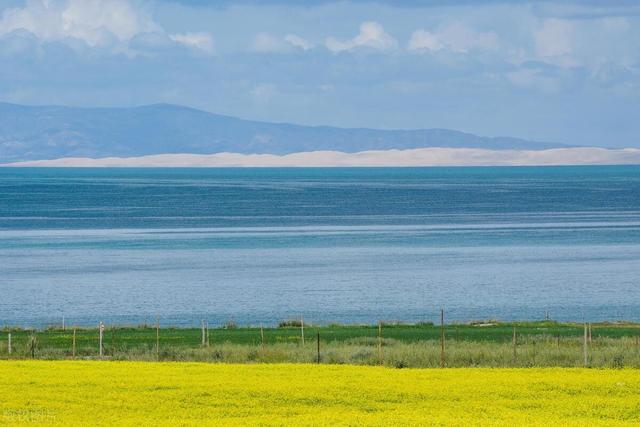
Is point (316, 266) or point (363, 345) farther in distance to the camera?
point (316, 266)

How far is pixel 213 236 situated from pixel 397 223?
86.9 ft

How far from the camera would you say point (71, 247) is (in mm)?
106750

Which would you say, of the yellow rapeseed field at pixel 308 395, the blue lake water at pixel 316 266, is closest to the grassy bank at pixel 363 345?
the yellow rapeseed field at pixel 308 395

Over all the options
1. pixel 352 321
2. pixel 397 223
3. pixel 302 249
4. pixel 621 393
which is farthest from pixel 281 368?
pixel 397 223

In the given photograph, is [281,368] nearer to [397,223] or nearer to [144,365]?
[144,365]

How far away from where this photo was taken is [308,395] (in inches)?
1254

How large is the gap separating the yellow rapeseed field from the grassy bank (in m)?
5.43

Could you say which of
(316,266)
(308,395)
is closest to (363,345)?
(308,395)

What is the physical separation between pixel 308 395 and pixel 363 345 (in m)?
18.3

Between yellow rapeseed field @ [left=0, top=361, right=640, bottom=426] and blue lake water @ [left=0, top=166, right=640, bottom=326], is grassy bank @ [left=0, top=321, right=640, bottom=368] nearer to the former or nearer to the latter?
yellow rapeseed field @ [left=0, top=361, right=640, bottom=426]

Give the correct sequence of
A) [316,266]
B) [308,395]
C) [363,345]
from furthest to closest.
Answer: [316,266]
[363,345]
[308,395]

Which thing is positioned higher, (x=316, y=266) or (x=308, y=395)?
(x=316, y=266)

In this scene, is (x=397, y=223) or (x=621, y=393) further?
(x=397, y=223)

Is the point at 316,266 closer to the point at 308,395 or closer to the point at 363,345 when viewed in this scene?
the point at 363,345
